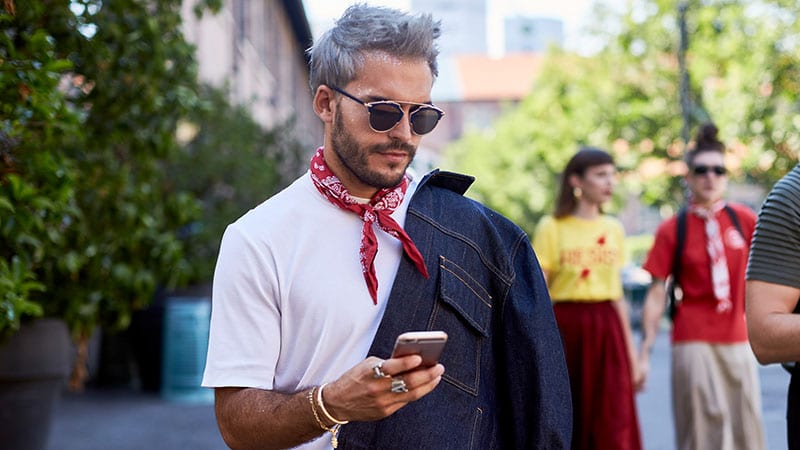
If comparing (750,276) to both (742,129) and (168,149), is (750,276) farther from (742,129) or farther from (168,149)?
(742,129)

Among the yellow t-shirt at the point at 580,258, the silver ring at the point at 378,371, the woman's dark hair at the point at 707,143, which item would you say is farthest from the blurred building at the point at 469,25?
the silver ring at the point at 378,371

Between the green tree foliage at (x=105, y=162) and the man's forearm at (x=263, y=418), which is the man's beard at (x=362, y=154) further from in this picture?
the green tree foliage at (x=105, y=162)

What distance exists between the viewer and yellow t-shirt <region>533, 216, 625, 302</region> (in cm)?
702

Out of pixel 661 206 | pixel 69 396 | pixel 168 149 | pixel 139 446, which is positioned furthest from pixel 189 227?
pixel 661 206

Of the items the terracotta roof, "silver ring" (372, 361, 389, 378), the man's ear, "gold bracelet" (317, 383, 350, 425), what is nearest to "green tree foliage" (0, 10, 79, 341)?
the man's ear

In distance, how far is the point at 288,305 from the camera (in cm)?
271

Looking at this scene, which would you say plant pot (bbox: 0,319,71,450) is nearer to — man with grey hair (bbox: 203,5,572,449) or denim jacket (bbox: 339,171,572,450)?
man with grey hair (bbox: 203,5,572,449)

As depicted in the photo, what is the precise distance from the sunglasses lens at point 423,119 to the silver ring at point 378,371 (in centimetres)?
69

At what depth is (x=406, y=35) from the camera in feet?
9.00

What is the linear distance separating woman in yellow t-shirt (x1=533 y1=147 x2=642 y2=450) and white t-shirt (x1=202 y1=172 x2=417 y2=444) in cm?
430

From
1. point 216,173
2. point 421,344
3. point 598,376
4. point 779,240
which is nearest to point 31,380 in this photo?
point 598,376

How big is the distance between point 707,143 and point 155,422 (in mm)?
6270

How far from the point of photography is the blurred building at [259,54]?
19.2 m

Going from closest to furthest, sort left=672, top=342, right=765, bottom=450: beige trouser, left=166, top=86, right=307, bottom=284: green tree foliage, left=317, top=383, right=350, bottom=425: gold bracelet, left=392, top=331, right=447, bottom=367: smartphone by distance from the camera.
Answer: left=392, top=331, right=447, bottom=367: smartphone < left=317, top=383, right=350, bottom=425: gold bracelet < left=672, top=342, right=765, bottom=450: beige trouser < left=166, top=86, right=307, bottom=284: green tree foliage
